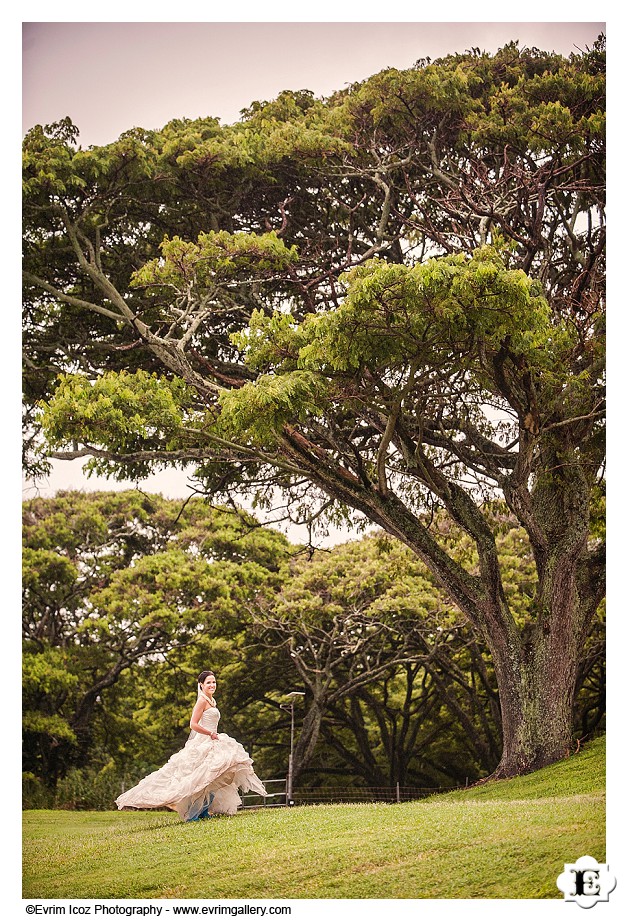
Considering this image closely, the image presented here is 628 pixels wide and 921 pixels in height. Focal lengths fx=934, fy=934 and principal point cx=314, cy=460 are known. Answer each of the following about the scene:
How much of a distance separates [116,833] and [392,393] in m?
4.09

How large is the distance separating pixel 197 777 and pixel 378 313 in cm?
365

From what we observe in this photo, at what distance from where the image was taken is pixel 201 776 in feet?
22.0

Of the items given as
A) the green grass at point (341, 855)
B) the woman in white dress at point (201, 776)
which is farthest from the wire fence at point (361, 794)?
→ the green grass at point (341, 855)

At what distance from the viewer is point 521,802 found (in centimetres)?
691

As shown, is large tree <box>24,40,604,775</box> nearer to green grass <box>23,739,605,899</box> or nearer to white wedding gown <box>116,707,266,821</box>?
green grass <box>23,739,605,899</box>

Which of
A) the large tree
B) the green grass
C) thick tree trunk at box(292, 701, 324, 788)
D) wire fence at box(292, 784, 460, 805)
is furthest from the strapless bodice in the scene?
wire fence at box(292, 784, 460, 805)

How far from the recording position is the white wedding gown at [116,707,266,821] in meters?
6.68

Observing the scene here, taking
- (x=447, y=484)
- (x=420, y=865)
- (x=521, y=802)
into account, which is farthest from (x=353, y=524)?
(x=420, y=865)

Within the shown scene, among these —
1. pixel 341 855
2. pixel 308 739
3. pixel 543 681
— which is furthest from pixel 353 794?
pixel 341 855

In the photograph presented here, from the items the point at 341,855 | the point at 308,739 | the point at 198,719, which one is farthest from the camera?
the point at 308,739

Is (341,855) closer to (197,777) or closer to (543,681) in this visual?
(197,777)

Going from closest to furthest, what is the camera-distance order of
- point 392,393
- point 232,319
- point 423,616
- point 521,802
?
point 521,802, point 392,393, point 232,319, point 423,616
